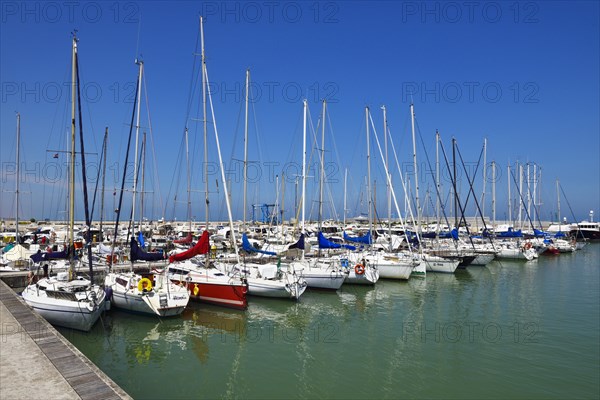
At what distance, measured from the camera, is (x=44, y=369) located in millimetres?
10086

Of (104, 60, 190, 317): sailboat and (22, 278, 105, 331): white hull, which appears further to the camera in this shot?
(104, 60, 190, 317): sailboat

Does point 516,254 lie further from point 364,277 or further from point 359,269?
point 359,269

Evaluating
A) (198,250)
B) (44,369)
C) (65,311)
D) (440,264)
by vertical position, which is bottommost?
(440,264)

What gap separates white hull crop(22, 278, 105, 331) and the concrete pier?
3.10m

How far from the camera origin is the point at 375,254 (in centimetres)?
3509

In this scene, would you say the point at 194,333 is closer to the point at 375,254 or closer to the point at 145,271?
the point at 145,271

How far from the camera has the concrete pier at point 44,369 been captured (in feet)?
28.9

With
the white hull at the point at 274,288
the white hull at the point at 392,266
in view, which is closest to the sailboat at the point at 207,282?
the white hull at the point at 274,288

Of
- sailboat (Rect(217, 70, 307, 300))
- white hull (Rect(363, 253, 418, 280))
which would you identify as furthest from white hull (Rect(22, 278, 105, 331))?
white hull (Rect(363, 253, 418, 280))

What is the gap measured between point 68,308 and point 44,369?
25.7 ft

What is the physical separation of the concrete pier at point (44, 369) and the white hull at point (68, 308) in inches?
122

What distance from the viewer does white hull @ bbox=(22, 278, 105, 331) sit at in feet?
56.3

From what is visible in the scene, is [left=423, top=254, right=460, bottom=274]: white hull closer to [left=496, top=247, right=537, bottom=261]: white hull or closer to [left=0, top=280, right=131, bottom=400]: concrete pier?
[left=496, top=247, right=537, bottom=261]: white hull

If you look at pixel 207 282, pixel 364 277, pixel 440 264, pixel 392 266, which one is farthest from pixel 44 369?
pixel 440 264
